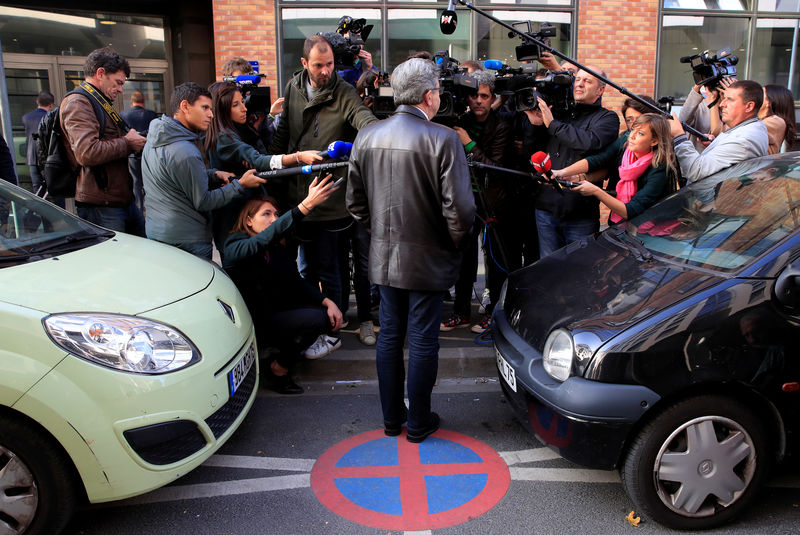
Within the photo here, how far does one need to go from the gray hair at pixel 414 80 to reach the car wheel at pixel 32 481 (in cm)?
214

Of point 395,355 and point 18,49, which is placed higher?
point 18,49

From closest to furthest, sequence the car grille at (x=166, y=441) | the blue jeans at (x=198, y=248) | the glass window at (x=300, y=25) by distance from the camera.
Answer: the car grille at (x=166, y=441), the blue jeans at (x=198, y=248), the glass window at (x=300, y=25)

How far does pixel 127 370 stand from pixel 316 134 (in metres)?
2.42

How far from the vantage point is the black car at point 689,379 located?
2.46m

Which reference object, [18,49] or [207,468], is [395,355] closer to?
[207,468]

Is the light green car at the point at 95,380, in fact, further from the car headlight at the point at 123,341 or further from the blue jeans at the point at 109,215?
the blue jeans at the point at 109,215

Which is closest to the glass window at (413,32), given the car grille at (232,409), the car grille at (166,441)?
the car grille at (232,409)

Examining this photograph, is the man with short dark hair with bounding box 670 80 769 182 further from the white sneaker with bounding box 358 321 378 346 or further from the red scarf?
the white sneaker with bounding box 358 321 378 346

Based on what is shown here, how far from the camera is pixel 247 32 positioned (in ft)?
28.2

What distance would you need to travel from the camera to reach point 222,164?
4.40 metres

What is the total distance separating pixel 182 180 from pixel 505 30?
6700mm

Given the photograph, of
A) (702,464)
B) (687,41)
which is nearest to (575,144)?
(702,464)

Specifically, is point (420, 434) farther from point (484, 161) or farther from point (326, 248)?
point (484, 161)

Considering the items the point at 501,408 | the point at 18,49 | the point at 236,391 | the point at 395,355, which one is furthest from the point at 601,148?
the point at 18,49
